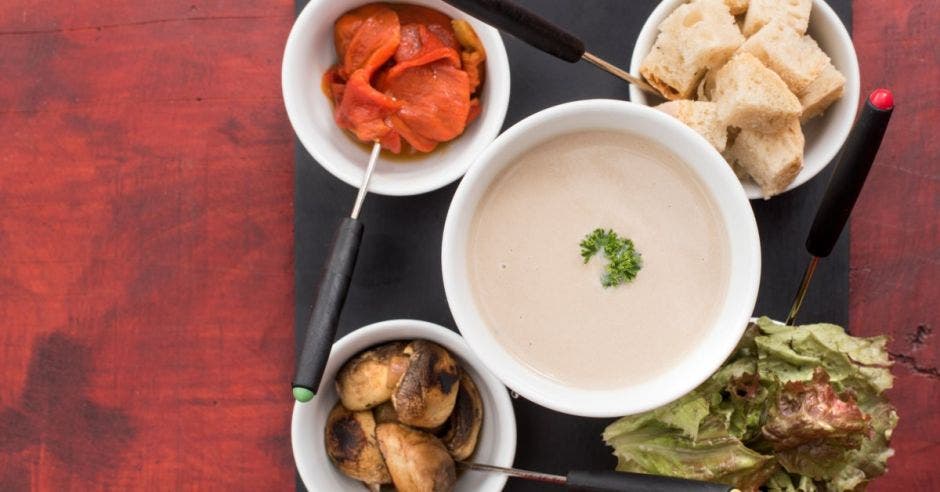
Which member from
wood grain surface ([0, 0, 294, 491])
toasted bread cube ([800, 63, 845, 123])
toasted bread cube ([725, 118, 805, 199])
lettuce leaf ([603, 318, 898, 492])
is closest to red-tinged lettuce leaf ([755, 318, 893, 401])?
lettuce leaf ([603, 318, 898, 492])

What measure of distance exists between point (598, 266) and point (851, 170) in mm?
373

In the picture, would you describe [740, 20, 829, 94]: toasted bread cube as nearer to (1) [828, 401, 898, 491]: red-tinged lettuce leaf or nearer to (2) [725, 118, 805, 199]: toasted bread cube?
(2) [725, 118, 805, 199]: toasted bread cube

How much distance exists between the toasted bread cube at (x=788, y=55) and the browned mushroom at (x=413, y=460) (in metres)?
0.80

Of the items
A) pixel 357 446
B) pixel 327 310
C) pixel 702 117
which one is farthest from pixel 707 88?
pixel 357 446

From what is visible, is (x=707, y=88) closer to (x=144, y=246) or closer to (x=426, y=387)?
(x=426, y=387)

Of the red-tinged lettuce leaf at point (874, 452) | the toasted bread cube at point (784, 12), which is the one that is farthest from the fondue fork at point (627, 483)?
the toasted bread cube at point (784, 12)

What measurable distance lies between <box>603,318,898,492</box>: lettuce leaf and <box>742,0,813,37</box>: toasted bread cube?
47 cm

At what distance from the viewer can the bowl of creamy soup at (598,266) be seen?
1353mm

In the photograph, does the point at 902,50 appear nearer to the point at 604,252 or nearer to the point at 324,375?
the point at 604,252

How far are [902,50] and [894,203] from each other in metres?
0.27

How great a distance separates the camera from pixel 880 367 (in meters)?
1.47

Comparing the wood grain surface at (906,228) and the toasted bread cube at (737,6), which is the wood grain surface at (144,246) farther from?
the wood grain surface at (906,228)

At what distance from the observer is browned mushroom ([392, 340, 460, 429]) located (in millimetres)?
1476

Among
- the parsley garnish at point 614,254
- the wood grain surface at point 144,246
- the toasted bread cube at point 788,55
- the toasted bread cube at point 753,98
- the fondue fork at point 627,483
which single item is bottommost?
the wood grain surface at point 144,246
